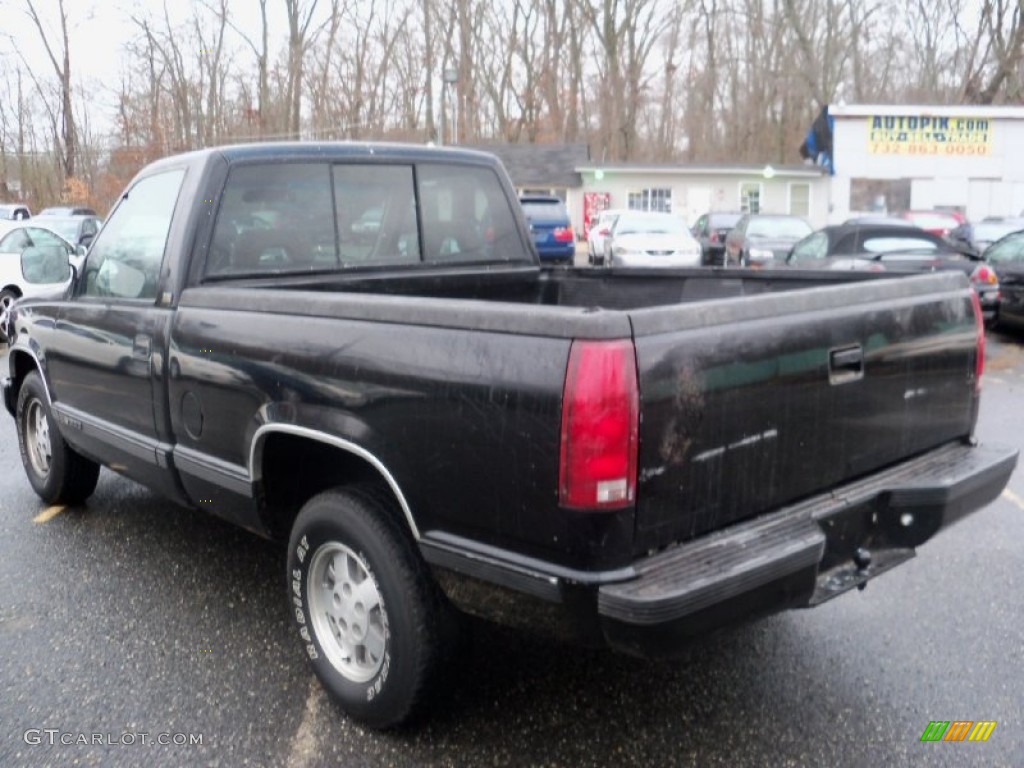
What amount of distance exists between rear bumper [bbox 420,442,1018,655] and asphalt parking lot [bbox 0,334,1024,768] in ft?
0.61

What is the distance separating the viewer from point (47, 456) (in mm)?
5590

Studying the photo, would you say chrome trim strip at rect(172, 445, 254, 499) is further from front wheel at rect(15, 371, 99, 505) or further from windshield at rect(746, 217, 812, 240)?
windshield at rect(746, 217, 812, 240)

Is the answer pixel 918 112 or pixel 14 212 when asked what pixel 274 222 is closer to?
pixel 14 212

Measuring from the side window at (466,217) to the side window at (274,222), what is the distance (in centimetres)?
53

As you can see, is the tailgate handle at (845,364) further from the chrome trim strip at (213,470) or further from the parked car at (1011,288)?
the parked car at (1011,288)

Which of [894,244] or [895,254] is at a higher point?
[894,244]

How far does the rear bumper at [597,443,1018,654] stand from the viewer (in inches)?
95.0

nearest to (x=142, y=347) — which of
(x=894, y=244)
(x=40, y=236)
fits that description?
(x=894, y=244)

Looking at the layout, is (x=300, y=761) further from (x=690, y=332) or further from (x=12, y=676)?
(x=690, y=332)

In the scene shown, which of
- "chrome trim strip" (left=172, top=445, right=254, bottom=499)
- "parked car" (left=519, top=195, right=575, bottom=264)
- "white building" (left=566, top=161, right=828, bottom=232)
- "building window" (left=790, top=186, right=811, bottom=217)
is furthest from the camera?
"white building" (left=566, top=161, right=828, bottom=232)

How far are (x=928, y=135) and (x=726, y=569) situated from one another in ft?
114

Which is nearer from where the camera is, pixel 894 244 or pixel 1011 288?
pixel 1011 288

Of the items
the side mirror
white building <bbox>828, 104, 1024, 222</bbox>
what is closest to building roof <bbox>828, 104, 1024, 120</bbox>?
white building <bbox>828, 104, 1024, 222</bbox>

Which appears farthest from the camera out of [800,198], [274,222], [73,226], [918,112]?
[800,198]
